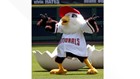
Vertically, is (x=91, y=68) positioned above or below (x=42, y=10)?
below

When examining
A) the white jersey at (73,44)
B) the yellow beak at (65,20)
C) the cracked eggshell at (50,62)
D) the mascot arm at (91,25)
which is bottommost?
the cracked eggshell at (50,62)

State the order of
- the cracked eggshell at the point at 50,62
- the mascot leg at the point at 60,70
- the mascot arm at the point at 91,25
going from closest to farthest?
the mascot arm at the point at 91,25
the mascot leg at the point at 60,70
the cracked eggshell at the point at 50,62

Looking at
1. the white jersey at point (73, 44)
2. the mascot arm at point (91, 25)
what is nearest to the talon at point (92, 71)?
the white jersey at point (73, 44)

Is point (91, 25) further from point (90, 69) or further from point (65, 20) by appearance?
point (90, 69)

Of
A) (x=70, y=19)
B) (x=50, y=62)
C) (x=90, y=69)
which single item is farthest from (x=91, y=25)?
(x=50, y=62)

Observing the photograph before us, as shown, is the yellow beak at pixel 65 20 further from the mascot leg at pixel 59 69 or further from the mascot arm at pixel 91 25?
the mascot leg at pixel 59 69
